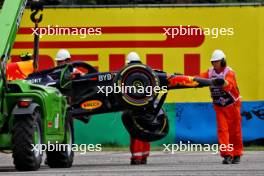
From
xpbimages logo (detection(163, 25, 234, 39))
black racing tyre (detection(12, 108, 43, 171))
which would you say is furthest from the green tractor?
xpbimages logo (detection(163, 25, 234, 39))

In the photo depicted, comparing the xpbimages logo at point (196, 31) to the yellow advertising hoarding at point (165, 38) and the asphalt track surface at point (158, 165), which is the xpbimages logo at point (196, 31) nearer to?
the yellow advertising hoarding at point (165, 38)

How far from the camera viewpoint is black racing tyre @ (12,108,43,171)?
1454 cm

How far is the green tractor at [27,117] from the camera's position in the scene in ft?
48.0

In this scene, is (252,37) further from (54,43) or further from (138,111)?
(138,111)

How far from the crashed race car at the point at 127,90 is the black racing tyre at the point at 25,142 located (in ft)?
6.10

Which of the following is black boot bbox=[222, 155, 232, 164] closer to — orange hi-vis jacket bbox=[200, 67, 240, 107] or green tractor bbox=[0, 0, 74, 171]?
orange hi-vis jacket bbox=[200, 67, 240, 107]

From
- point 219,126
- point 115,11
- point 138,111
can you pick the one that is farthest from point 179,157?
point 115,11

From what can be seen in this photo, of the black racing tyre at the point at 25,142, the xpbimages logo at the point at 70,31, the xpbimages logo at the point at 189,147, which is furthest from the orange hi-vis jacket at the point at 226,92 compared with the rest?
the xpbimages logo at the point at 70,31

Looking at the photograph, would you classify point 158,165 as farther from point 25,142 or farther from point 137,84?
point 25,142

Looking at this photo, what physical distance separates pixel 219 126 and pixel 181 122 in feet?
17.5

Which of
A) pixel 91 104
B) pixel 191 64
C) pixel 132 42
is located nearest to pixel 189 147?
pixel 191 64

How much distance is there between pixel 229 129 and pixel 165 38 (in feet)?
17.8

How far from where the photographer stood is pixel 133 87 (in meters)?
16.0

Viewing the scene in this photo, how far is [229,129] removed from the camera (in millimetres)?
18031
